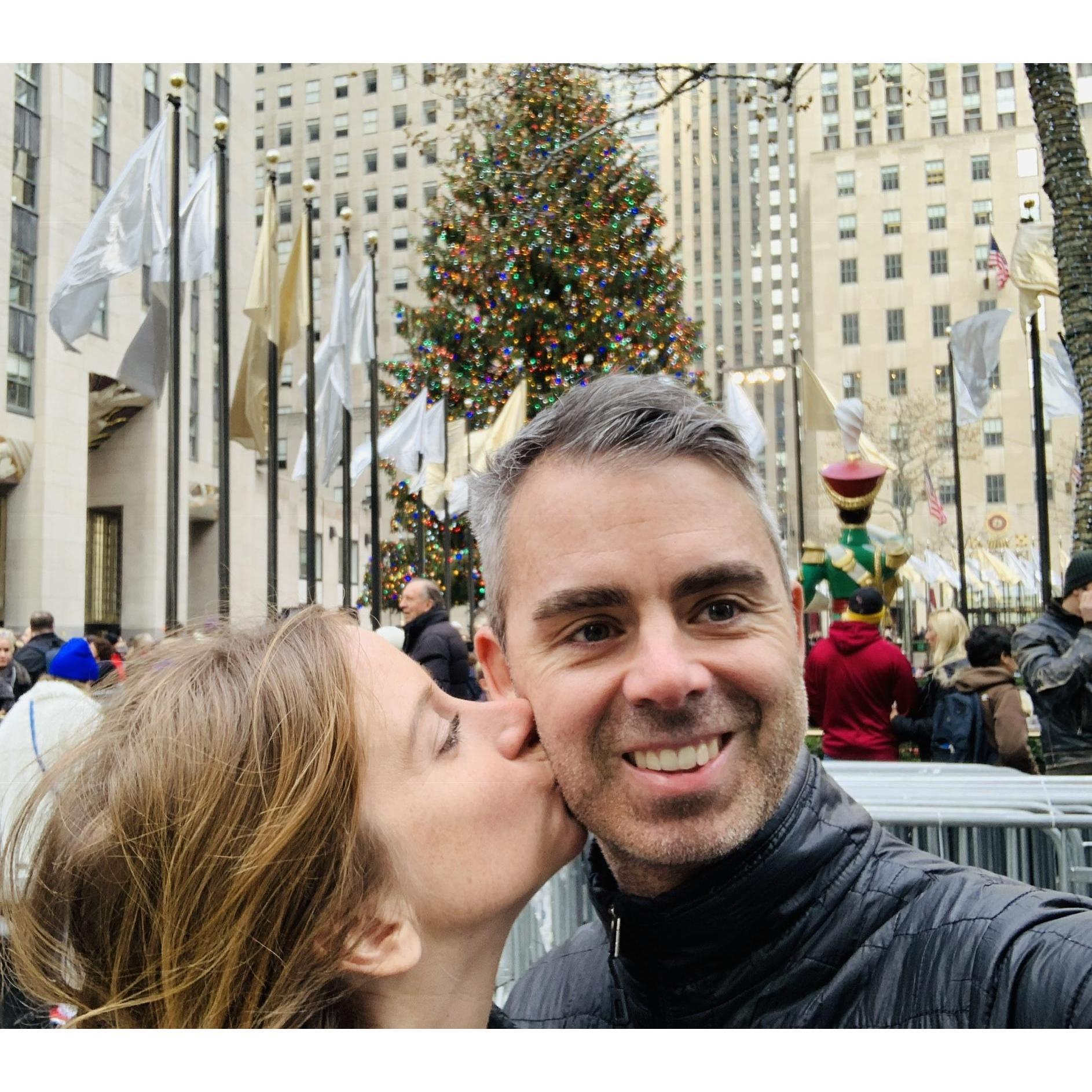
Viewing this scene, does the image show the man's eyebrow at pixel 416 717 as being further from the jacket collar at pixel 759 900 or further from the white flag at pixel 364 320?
the white flag at pixel 364 320

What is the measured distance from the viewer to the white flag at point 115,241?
10.7m

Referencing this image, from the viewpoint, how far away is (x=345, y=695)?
1.72m

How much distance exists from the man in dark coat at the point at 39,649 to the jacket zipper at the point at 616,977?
10.2 m

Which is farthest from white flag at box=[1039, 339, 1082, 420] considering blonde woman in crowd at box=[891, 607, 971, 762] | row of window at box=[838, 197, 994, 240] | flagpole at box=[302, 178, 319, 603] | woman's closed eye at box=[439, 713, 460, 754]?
row of window at box=[838, 197, 994, 240]

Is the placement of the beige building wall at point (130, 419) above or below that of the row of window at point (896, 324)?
below

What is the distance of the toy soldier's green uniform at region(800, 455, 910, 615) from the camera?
10.2 meters

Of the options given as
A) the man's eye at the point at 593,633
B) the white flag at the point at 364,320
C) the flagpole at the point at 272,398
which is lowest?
the man's eye at the point at 593,633

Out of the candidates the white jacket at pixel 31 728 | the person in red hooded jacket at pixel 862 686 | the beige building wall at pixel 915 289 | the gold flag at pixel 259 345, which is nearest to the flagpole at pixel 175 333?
the gold flag at pixel 259 345

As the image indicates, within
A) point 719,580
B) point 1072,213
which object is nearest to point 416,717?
point 719,580

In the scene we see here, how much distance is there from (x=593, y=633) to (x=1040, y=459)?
39.2 ft

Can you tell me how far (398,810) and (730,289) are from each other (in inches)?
5189

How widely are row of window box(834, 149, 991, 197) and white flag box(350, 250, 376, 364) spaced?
23.8 meters

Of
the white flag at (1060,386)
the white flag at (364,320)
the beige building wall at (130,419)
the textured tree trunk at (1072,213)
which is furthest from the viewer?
the beige building wall at (130,419)

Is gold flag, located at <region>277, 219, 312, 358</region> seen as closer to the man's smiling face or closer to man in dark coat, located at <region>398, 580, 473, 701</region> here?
man in dark coat, located at <region>398, 580, 473, 701</region>
